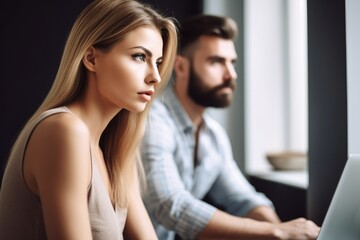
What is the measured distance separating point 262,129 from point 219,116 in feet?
0.85

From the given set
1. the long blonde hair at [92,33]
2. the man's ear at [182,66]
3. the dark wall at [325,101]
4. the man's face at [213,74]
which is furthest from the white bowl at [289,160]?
the long blonde hair at [92,33]

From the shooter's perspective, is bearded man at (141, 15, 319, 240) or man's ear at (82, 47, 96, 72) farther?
bearded man at (141, 15, 319, 240)

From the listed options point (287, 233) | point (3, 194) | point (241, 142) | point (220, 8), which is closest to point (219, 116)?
point (241, 142)

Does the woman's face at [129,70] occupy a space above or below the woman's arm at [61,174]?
above

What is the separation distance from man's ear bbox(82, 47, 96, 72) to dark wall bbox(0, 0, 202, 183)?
6.07ft

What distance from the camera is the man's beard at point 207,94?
231 cm

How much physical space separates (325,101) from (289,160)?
140 centimetres

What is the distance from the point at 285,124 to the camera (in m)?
3.10

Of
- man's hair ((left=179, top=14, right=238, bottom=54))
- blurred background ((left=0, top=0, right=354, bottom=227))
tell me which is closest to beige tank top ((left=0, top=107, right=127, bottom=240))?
man's hair ((left=179, top=14, right=238, bottom=54))

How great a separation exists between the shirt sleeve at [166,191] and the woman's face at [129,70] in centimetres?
61

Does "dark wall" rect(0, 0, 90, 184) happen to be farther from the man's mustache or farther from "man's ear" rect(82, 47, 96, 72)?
"man's ear" rect(82, 47, 96, 72)

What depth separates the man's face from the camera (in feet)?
7.63

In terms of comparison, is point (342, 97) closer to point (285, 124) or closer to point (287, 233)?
point (287, 233)

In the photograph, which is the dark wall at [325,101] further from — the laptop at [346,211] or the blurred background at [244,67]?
the blurred background at [244,67]
